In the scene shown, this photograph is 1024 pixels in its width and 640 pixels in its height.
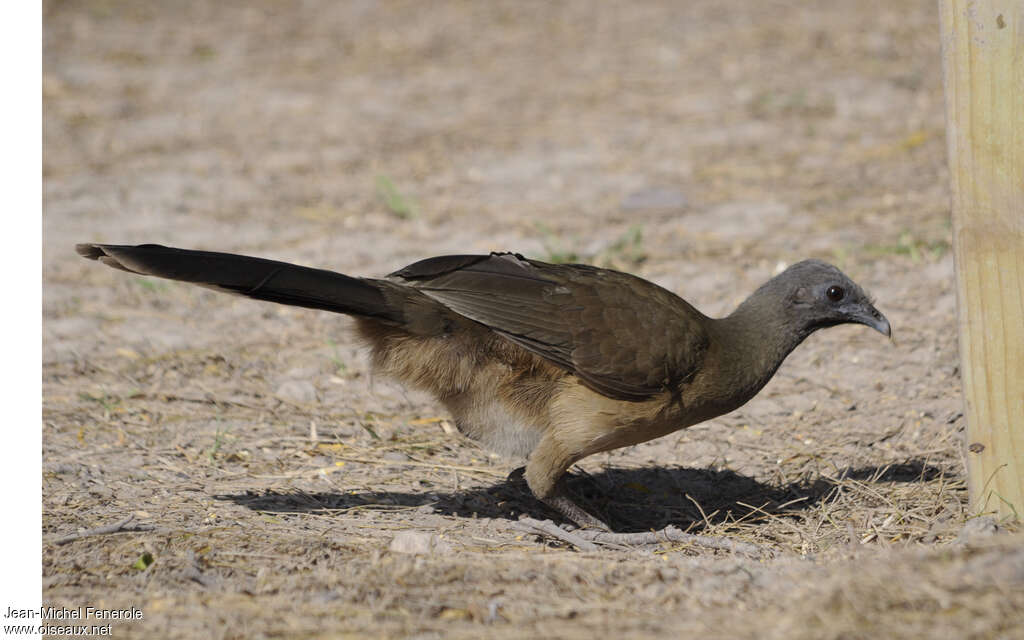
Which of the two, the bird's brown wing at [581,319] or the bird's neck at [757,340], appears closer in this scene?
the bird's brown wing at [581,319]

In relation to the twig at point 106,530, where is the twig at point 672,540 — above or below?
below

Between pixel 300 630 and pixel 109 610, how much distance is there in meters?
0.60

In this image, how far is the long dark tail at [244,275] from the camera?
3699 millimetres

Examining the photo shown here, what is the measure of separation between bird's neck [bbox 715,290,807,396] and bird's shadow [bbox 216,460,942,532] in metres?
0.48

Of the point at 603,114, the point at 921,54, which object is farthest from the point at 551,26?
the point at 921,54

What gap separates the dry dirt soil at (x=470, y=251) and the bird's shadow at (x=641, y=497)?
0.7 inches

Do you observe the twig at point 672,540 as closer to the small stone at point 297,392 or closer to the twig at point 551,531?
the twig at point 551,531

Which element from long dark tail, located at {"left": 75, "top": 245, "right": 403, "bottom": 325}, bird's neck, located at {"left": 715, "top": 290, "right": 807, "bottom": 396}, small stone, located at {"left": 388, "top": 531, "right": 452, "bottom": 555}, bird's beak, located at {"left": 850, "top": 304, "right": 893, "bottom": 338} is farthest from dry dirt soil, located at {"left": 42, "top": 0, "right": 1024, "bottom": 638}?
long dark tail, located at {"left": 75, "top": 245, "right": 403, "bottom": 325}

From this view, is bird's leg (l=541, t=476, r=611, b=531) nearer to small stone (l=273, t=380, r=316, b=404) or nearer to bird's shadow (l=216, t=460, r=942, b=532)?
bird's shadow (l=216, t=460, r=942, b=532)

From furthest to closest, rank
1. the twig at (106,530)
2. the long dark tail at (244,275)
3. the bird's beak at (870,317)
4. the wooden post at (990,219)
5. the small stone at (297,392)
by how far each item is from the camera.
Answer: the small stone at (297,392) → the bird's beak at (870,317) → the long dark tail at (244,275) → the twig at (106,530) → the wooden post at (990,219)

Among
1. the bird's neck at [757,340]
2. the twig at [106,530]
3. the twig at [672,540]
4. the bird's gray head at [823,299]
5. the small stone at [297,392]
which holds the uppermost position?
the bird's gray head at [823,299]

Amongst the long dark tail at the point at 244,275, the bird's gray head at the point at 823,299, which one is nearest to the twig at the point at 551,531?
the long dark tail at the point at 244,275

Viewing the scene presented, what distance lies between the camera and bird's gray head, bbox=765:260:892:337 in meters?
4.53

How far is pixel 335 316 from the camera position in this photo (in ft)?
21.4
